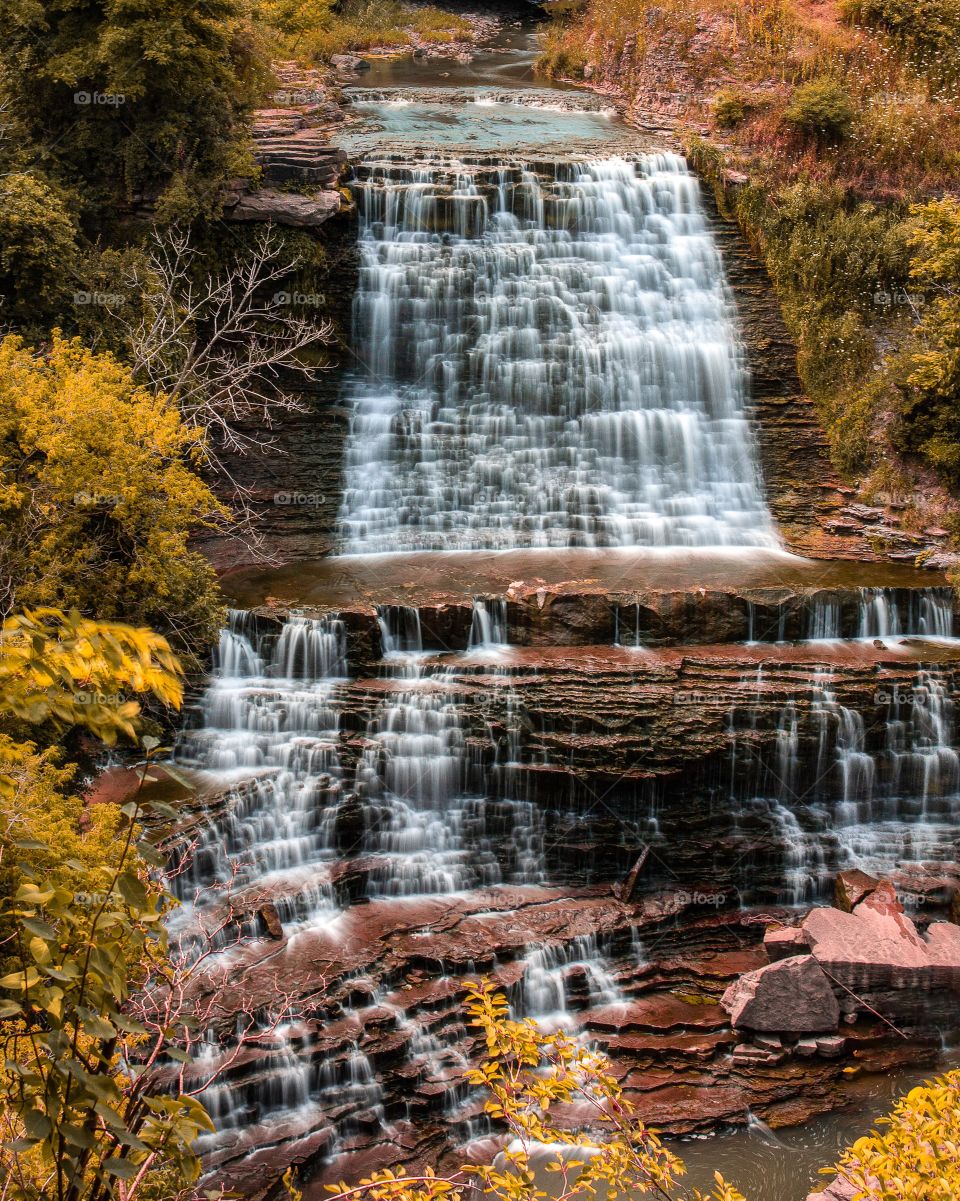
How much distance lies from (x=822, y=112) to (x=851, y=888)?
56.6 feet

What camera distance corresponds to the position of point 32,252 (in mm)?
16078

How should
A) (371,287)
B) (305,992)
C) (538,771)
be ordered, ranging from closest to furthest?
(305,992)
(538,771)
(371,287)

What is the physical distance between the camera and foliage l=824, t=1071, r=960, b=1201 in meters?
4.86

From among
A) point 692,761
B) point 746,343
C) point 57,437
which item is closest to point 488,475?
point 746,343

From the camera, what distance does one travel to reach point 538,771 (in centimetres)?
1428

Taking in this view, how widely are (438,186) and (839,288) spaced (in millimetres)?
8528

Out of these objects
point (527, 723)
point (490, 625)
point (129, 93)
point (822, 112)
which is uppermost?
point (822, 112)

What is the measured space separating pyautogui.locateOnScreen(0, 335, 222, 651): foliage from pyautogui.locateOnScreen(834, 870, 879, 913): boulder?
938 centimetres

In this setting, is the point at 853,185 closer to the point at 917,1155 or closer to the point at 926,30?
the point at 926,30

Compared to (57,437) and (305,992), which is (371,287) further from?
(305,992)

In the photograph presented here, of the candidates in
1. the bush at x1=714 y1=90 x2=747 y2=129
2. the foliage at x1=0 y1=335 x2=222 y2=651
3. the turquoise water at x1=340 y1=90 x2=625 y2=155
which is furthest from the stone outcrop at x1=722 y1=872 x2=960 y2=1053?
the bush at x1=714 y1=90 x2=747 y2=129

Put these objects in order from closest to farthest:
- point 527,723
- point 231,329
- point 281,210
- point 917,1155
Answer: point 917,1155 → point 527,723 → point 231,329 → point 281,210

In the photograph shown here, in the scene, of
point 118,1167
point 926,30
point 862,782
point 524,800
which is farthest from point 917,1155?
point 926,30

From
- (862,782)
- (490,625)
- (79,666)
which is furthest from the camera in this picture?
(490,625)
